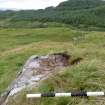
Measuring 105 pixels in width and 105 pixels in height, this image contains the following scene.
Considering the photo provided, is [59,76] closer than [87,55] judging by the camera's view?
Yes

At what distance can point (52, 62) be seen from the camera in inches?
523

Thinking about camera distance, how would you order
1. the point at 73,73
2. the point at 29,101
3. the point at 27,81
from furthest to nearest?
1. the point at 27,81
2. the point at 73,73
3. the point at 29,101

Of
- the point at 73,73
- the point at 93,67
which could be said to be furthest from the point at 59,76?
the point at 93,67

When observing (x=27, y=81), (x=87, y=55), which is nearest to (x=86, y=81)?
(x=27, y=81)

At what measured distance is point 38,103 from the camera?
8.69m

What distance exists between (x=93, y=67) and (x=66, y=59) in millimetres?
3791

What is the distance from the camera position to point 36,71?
11.9 meters

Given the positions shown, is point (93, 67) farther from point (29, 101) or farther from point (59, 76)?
point (29, 101)

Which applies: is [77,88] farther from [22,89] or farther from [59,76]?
[22,89]

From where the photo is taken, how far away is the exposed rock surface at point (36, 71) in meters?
10.6

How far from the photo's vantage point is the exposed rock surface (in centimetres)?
1058

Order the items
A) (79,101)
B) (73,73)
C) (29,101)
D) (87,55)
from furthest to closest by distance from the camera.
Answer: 1. (87,55)
2. (73,73)
3. (29,101)
4. (79,101)

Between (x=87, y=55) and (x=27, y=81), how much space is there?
3.00 meters

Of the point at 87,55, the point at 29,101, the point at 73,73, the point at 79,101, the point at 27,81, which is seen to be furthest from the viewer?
the point at 87,55
